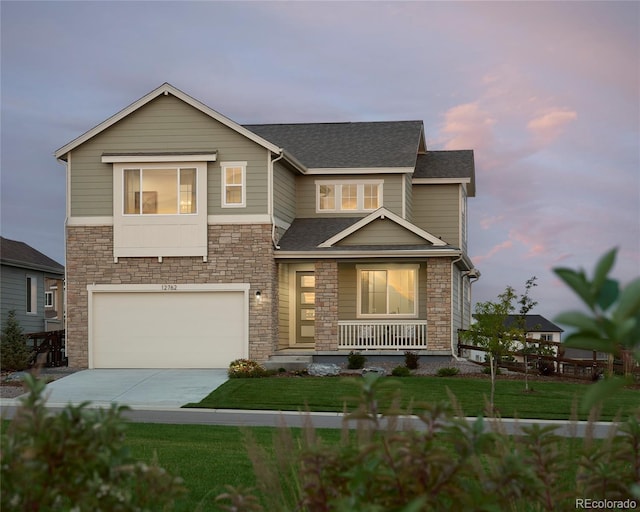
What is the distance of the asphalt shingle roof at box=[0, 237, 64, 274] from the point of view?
36.7 meters

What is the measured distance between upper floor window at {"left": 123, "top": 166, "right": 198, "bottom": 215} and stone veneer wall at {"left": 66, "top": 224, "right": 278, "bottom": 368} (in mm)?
1159

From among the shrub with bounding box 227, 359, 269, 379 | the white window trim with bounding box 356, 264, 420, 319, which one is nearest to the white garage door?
the shrub with bounding box 227, 359, 269, 379

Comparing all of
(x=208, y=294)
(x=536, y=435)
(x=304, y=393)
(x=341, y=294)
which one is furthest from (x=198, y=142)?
(x=536, y=435)

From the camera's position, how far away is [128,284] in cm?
2862

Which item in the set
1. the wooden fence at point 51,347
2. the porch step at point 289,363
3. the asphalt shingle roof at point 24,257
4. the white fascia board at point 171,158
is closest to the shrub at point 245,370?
the porch step at point 289,363

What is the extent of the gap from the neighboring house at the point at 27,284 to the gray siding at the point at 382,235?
1466 cm

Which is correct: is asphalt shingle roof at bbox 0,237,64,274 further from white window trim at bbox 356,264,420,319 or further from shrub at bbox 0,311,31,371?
white window trim at bbox 356,264,420,319

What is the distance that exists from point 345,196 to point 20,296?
1487cm

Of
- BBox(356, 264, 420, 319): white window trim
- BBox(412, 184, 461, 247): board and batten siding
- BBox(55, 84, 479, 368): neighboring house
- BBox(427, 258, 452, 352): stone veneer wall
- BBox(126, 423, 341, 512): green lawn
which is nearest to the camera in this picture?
BBox(126, 423, 341, 512): green lawn

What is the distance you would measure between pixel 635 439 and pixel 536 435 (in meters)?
0.49

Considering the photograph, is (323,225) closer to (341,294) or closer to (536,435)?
(341,294)

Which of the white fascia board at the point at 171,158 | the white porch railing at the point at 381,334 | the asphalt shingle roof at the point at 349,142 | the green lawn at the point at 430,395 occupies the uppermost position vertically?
the asphalt shingle roof at the point at 349,142

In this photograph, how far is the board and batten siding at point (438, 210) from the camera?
3428 centimetres

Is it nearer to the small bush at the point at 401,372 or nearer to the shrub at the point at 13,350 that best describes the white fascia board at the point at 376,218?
the small bush at the point at 401,372
